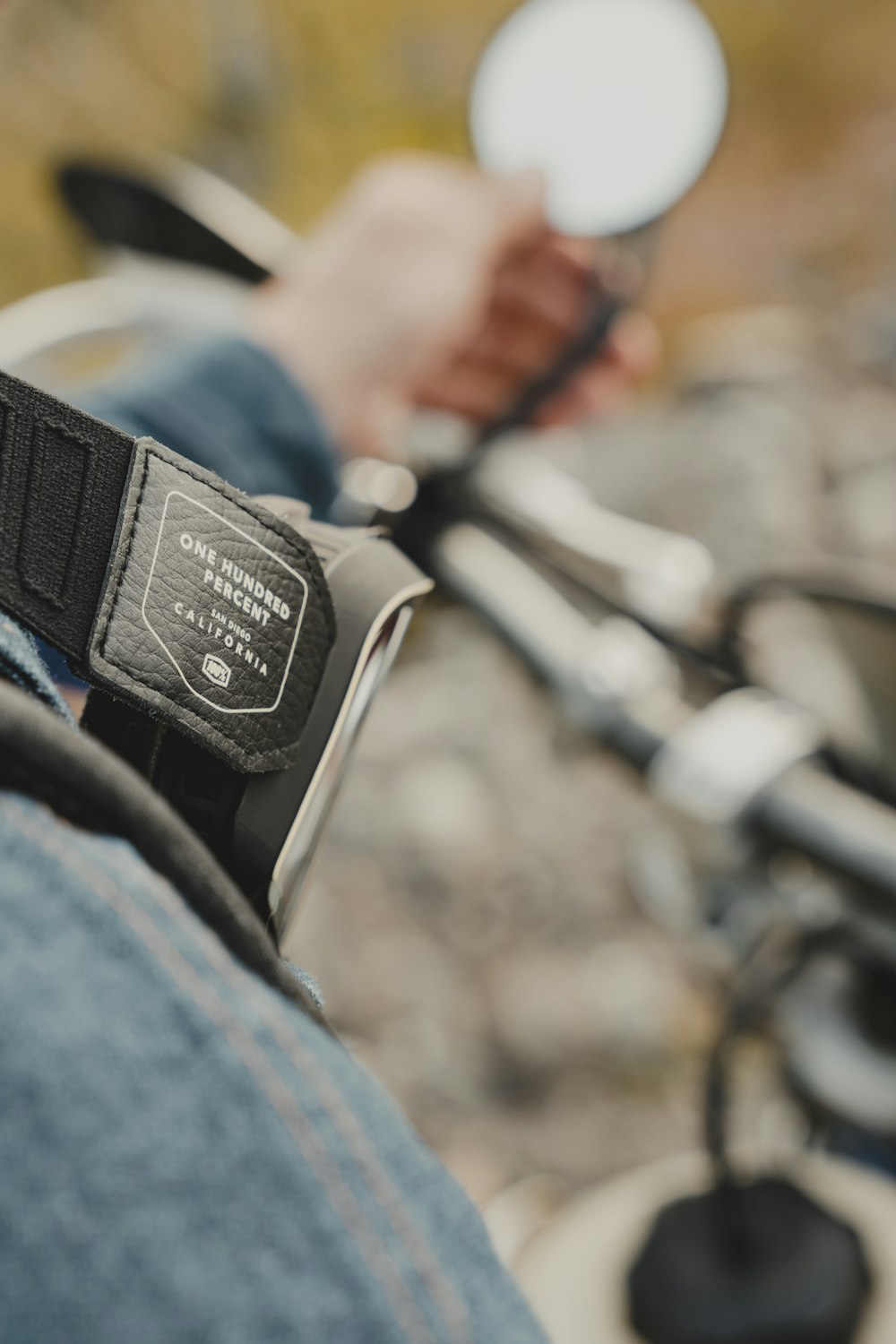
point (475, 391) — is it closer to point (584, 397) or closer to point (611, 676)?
point (584, 397)

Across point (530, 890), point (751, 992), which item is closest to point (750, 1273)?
point (751, 992)

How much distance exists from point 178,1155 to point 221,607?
0.31 ft

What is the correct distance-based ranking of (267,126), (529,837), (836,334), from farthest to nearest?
(267,126)
(836,334)
(529,837)

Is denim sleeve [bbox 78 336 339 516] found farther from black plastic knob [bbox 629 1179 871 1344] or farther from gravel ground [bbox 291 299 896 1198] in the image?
→ black plastic knob [bbox 629 1179 871 1344]

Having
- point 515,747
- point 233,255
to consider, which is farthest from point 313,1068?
point 515,747

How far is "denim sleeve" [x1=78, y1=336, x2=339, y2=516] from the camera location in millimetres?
410

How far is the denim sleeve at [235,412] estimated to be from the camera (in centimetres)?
41

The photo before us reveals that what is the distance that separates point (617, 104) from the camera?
588 millimetres

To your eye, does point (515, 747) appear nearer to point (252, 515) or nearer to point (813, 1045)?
point (813, 1045)

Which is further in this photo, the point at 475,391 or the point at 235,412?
the point at 475,391

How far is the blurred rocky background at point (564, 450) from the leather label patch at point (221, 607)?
23 cm

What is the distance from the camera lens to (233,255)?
64cm

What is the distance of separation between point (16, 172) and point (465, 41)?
2.13m

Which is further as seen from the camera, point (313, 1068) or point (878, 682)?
point (878, 682)
